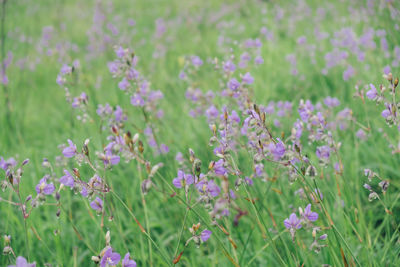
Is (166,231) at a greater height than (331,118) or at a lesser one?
lesser

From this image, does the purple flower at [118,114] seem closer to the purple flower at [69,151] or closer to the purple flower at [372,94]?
the purple flower at [69,151]

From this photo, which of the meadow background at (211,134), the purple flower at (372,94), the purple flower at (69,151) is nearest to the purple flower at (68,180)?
the purple flower at (69,151)

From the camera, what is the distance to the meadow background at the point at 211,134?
6.04 ft

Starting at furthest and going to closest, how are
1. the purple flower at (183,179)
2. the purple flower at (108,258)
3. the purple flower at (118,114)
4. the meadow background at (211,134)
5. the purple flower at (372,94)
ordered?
the purple flower at (118,114), the meadow background at (211,134), the purple flower at (372,94), the purple flower at (183,179), the purple flower at (108,258)

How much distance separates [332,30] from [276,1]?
1.51 m

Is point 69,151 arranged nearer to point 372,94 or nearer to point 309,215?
point 309,215

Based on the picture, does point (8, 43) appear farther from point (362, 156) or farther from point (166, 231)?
point (362, 156)

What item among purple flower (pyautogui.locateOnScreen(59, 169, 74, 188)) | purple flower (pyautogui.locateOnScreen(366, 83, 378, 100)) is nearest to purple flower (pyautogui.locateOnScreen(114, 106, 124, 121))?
purple flower (pyautogui.locateOnScreen(59, 169, 74, 188))

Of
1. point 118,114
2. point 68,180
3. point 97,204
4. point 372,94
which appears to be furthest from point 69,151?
point 372,94

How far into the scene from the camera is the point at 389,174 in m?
2.48

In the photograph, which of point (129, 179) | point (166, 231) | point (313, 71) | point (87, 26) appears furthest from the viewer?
point (87, 26)

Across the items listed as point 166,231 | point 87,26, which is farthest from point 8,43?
point 166,231

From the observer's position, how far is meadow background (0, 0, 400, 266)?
184 centimetres

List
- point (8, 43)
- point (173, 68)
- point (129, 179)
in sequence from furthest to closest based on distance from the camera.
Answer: point (8, 43)
point (173, 68)
point (129, 179)
